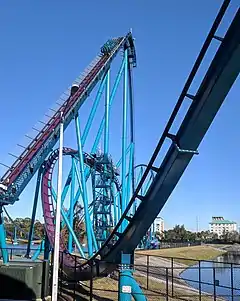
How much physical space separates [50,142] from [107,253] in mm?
8380

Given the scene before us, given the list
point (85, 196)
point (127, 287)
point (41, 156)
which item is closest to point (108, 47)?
point (41, 156)

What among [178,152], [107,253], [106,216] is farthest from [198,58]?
[106,216]

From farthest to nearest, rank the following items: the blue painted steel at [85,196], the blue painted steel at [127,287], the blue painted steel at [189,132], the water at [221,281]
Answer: the blue painted steel at [85,196]
the water at [221,281]
the blue painted steel at [127,287]
the blue painted steel at [189,132]

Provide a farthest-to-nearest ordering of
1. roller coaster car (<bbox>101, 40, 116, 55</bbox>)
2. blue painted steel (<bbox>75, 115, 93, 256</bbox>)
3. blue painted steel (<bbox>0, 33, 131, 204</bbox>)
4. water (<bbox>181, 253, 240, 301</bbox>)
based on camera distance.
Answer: roller coaster car (<bbox>101, 40, 116, 55</bbox>) → blue painted steel (<bbox>75, 115, 93, 256</bbox>) → blue painted steel (<bbox>0, 33, 131, 204</bbox>) → water (<bbox>181, 253, 240, 301</bbox>)

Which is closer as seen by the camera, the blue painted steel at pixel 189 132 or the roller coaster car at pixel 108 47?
A: the blue painted steel at pixel 189 132

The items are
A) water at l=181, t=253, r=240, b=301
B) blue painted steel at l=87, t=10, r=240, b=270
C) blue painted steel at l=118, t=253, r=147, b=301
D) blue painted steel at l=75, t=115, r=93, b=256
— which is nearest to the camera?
blue painted steel at l=87, t=10, r=240, b=270

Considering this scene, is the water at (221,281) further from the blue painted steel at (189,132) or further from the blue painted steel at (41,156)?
the blue painted steel at (41,156)

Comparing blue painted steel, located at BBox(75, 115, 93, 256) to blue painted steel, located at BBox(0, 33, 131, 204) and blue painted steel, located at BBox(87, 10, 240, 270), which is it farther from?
blue painted steel, located at BBox(87, 10, 240, 270)

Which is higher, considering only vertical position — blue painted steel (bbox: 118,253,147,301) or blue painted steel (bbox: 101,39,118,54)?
blue painted steel (bbox: 101,39,118,54)

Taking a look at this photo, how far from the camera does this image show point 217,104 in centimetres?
957

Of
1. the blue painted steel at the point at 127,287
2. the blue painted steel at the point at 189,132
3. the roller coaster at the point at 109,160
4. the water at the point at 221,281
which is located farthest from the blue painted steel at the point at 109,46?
the blue painted steel at the point at 127,287

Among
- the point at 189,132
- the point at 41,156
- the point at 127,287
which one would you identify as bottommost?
the point at 127,287

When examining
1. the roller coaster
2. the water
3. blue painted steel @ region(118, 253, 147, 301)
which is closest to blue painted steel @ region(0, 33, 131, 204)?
the roller coaster

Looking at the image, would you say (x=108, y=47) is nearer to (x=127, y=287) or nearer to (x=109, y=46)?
(x=109, y=46)
